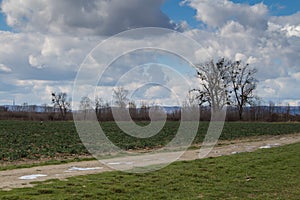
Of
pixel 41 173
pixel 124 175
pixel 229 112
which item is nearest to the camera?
pixel 124 175

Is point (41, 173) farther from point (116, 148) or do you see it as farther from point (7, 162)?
point (116, 148)

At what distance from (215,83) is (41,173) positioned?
66143mm

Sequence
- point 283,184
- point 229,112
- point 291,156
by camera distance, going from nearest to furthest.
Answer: point 283,184, point 291,156, point 229,112

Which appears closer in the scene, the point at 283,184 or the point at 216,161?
the point at 283,184

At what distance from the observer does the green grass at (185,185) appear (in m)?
10.3

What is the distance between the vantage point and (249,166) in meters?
16.0

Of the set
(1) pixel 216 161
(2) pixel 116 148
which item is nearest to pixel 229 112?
(2) pixel 116 148

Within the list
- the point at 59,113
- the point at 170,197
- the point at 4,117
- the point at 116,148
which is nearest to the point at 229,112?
the point at 59,113

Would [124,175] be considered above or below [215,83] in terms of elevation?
below

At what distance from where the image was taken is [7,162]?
61.1 ft

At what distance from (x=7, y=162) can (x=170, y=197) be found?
11.0 meters

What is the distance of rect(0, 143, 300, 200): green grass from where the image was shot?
10.3 m

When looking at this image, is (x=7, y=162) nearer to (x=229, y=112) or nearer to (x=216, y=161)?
(x=216, y=161)

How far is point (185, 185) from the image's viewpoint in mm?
11906
